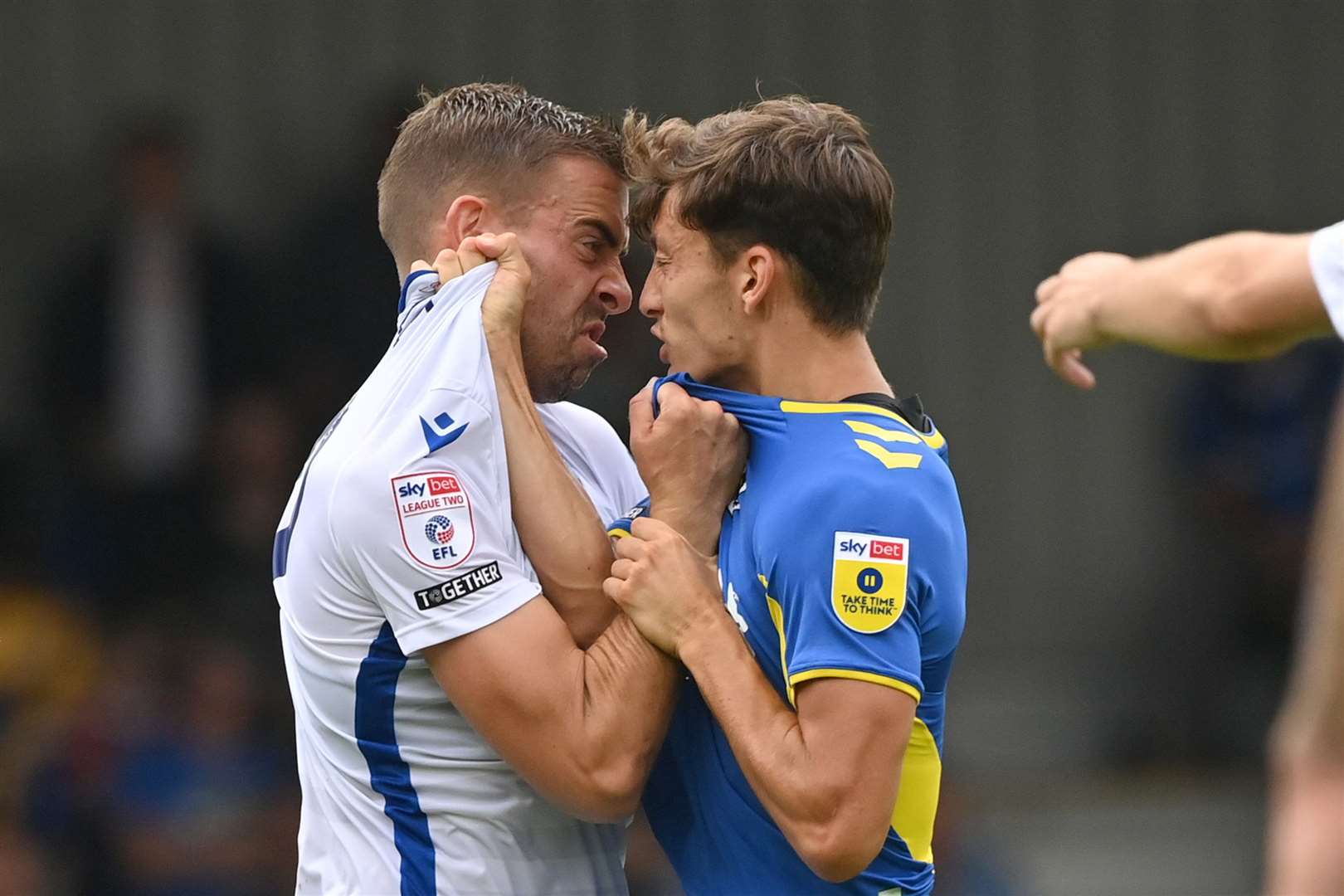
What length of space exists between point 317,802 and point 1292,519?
6.26 meters

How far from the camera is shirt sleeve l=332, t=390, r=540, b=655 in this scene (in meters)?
3.03

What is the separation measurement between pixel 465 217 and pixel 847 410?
2.82ft

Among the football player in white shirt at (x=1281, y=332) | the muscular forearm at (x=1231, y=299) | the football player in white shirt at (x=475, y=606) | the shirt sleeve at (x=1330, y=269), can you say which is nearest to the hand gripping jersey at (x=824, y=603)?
the football player in white shirt at (x=475, y=606)

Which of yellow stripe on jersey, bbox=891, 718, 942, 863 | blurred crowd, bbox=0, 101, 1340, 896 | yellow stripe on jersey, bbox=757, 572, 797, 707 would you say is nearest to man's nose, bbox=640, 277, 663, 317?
yellow stripe on jersey, bbox=757, 572, 797, 707

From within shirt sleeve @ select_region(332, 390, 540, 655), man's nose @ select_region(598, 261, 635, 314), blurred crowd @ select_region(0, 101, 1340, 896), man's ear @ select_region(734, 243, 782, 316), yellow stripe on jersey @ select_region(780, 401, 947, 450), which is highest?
man's ear @ select_region(734, 243, 782, 316)

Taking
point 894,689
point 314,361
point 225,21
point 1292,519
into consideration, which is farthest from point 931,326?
point 894,689

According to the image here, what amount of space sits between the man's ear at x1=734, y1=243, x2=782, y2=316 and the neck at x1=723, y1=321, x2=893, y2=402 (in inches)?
2.5

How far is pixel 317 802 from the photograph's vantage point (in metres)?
3.34

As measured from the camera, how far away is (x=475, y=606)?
3.01 meters

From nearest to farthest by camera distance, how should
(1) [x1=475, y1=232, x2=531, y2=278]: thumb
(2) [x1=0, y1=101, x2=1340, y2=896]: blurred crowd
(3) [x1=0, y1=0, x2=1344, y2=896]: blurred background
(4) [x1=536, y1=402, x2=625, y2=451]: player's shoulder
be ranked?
(1) [x1=475, y1=232, x2=531, y2=278]: thumb → (4) [x1=536, y1=402, x2=625, y2=451]: player's shoulder → (2) [x1=0, y1=101, x2=1340, y2=896]: blurred crowd → (3) [x1=0, y1=0, x2=1344, y2=896]: blurred background

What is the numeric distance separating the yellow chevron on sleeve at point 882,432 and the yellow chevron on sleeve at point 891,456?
3cm

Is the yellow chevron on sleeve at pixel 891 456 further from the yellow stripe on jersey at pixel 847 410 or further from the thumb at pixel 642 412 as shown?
the thumb at pixel 642 412

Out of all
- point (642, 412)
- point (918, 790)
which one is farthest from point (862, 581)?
point (642, 412)

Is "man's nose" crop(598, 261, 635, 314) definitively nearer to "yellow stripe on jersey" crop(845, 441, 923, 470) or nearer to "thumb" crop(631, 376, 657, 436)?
"thumb" crop(631, 376, 657, 436)
